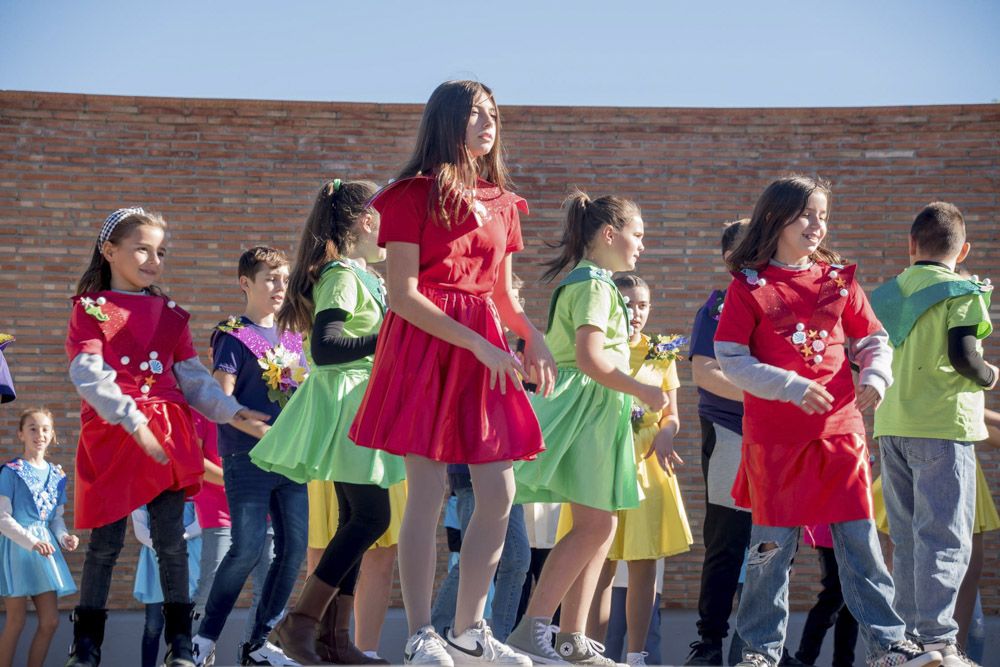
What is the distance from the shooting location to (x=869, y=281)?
327 inches

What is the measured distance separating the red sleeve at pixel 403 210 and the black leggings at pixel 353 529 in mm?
1078

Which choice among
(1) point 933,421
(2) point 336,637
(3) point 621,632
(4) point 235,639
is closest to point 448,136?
(2) point 336,637

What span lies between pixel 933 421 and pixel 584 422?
1314 mm

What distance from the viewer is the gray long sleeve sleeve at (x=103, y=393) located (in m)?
3.71

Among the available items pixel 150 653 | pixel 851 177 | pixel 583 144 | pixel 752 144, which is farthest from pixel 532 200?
pixel 150 653

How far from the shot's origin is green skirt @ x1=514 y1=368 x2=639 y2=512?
3.86 meters

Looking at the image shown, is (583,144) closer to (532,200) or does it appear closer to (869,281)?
(532,200)

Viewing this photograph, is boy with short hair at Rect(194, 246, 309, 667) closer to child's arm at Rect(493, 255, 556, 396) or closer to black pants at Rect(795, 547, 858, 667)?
child's arm at Rect(493, 255, 556, 396)

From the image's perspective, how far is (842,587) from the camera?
11.7 feet

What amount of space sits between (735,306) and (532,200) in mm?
5011

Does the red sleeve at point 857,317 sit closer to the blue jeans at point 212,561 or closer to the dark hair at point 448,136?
the dark hair at point 448,136

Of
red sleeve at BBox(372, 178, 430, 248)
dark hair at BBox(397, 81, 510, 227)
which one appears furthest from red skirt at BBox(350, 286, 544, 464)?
dark hair at BBox(397, 81, 510, 227)

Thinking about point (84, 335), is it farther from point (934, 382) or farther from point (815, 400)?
point (934, 382)

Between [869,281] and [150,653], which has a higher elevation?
[869,281]
